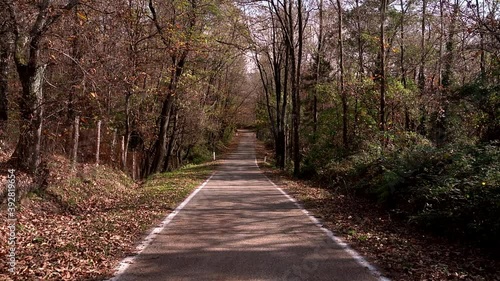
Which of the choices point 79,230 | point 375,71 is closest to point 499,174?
point 79,230

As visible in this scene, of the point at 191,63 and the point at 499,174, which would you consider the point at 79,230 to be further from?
the point at 191,63

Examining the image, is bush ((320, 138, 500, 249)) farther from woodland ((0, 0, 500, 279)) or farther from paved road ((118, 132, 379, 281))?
paved road ((118, 132, 379, 281))

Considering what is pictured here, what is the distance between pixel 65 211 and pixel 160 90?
11769 millimetres

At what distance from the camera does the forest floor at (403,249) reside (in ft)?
19.3

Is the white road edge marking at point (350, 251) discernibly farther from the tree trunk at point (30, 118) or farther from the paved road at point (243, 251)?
the tree trunk at point (30, 118)

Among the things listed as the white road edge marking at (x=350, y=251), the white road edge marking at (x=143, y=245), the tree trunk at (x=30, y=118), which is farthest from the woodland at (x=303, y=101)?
the white road edge marking at (x=143, y=245)

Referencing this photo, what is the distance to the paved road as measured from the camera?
5.61 meters

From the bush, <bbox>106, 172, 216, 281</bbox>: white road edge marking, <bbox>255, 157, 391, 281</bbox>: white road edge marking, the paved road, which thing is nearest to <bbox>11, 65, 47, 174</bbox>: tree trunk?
<bbox>106, 172, 216, 281</bbox>: white road edge marking

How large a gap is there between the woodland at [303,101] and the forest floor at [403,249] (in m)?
0.34

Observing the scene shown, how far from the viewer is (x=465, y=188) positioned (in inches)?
320

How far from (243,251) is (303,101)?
110 ft

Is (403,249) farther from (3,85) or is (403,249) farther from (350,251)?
(3,85)

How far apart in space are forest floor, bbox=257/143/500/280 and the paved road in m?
0.46

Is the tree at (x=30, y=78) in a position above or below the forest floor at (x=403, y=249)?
above
